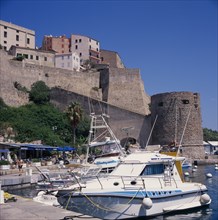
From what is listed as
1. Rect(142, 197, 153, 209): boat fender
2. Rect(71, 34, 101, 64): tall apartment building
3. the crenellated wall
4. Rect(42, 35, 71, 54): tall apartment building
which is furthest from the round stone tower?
Rect(42, 35, 71, 54): tall apartment building

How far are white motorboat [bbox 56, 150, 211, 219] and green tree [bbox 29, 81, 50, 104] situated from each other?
3120cm

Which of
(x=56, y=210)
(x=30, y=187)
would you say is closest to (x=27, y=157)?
(x=30, y=187)

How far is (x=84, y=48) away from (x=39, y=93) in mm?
22902

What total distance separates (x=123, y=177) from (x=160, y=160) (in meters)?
1.80

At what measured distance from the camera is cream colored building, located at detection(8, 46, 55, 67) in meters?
51.2

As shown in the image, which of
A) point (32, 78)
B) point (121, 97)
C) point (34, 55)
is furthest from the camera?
point (34, 55)

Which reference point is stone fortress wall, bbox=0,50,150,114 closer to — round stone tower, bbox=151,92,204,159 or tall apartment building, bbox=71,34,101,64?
round stone tower, bbox=151,92,204,159

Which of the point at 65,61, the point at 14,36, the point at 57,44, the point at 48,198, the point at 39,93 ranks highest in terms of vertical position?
the point at 57,44

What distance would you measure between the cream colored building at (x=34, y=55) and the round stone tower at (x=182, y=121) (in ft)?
68.4

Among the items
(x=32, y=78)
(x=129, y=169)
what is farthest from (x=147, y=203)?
(x=32, y=78)

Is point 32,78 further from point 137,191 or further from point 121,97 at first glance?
point 137,191

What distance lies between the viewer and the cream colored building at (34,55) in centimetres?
5118

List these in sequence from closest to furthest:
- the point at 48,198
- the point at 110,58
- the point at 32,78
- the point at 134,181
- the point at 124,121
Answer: the point at 134,181 → the point at 48,198 → the point at 124,121 → the point at 32,78 → the point at 110,58

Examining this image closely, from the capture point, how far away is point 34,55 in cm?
5262
